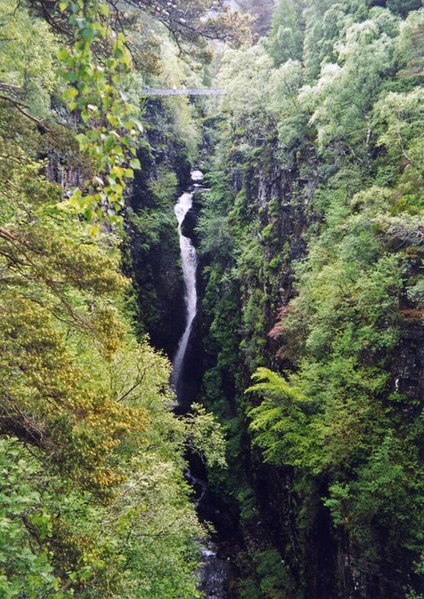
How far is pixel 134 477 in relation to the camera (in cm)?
973

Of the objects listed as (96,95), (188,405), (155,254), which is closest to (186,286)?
(155,254)

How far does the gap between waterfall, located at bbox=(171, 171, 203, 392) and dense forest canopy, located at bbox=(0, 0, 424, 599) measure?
79 centimetres

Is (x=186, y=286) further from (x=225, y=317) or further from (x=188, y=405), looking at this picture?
(x=188, y=405)

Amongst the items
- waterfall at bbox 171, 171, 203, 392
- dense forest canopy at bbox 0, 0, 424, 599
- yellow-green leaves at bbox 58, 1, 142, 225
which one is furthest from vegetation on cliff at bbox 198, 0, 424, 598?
yellow-green leaves at bbox 58, 1, 142, 225

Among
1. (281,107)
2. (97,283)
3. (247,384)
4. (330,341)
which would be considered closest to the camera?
(97,283)

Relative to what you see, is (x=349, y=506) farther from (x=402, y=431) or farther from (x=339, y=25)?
(x=339, y=25)

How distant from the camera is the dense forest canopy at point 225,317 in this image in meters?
4.66

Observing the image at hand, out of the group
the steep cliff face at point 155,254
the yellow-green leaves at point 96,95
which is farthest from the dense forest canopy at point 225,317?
the steep cliff face at point 155,254

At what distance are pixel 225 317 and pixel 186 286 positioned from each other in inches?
222

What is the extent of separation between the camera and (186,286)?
30.7 metres

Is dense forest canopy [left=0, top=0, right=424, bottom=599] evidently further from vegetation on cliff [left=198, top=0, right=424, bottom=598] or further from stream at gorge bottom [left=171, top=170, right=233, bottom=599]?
stream at gorge bottom [left=171, top=170, right=233, bottom=599]

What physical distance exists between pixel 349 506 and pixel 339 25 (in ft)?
74.6

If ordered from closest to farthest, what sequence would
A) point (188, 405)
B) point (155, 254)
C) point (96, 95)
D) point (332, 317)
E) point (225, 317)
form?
point (96, 95), point (332, 317), point (225, 317), point (188, 405), point (155, 254)

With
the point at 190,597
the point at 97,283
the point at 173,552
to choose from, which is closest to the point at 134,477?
the point at 173,552
